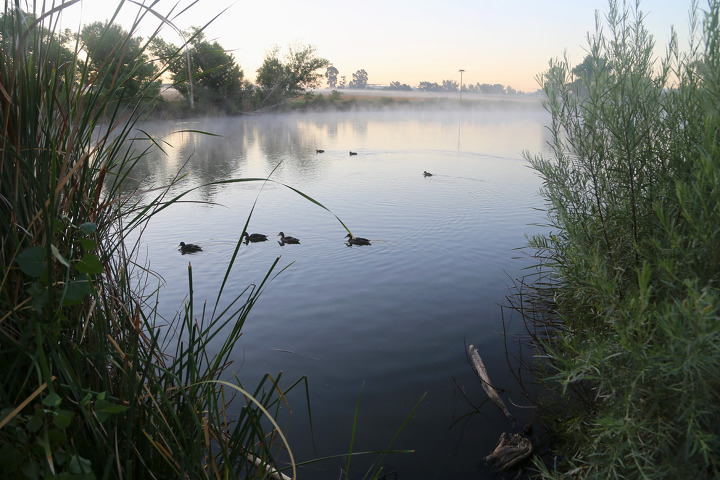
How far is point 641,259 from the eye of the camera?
2965 mm

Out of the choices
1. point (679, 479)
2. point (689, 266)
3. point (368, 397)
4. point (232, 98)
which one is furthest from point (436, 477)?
point (232, 98)

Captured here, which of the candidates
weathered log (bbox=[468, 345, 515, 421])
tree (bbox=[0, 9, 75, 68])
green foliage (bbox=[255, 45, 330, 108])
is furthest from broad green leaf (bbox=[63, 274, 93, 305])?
green foliage (bbox=[255, 45, 330, 108])

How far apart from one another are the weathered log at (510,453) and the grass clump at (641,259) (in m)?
0.21

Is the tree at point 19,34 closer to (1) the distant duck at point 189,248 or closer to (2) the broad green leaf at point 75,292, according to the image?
(2) the broad green leaf at point 75,292

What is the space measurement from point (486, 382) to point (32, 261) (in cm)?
399

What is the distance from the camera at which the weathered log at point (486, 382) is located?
436 centimetres

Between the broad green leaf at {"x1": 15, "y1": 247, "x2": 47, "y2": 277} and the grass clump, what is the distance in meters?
2.09

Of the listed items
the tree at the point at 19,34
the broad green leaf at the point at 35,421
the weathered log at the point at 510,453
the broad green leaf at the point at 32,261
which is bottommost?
the weathered log at the point at 510,453

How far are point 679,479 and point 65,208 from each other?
8.49 feet

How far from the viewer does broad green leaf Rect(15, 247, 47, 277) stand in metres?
1.40

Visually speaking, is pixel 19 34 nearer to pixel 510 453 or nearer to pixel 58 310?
pixel 58 310

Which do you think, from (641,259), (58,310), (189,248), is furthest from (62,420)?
(189,248)

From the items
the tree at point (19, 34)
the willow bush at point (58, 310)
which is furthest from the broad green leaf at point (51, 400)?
the tree at point (19, 34)

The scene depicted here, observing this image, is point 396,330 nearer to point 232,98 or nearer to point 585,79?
point 585,79
